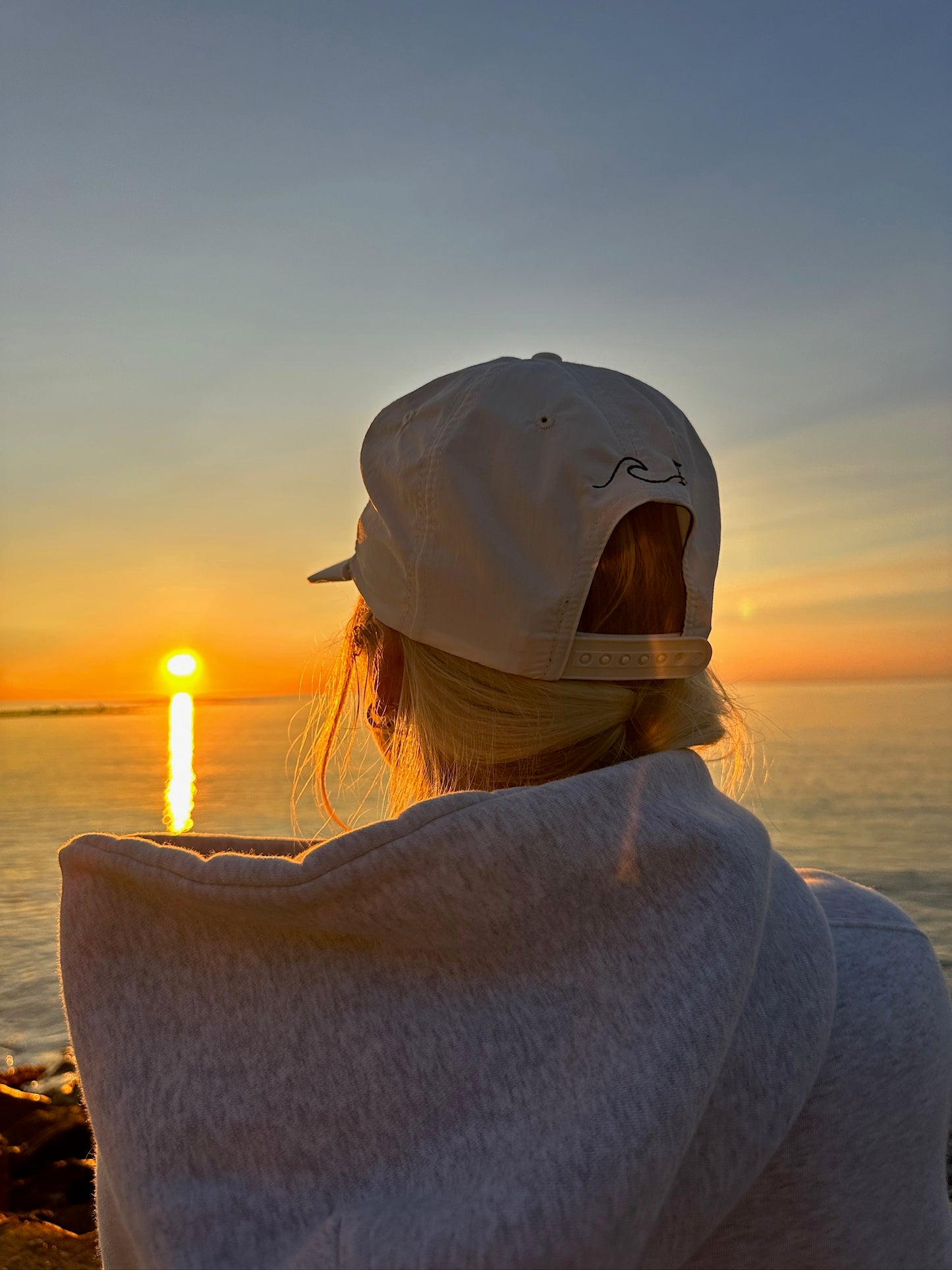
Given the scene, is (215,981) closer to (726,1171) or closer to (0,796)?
(726,1171)

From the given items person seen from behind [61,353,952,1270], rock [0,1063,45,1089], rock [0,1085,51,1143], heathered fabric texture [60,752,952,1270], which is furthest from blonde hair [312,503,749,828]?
rock [0,1063,45,1089]

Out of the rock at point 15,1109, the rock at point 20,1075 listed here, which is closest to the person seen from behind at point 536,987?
the rock at point 15,1109

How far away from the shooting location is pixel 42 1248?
4602 millimetres

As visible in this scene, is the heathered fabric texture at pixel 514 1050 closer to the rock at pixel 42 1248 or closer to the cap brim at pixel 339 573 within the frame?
the cap brim at pixel 339 573

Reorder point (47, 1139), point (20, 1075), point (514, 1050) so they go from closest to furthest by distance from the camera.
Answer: point (514, 1050)
point (47, 1139)
point (20, 1075)

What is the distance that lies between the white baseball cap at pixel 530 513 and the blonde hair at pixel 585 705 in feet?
0.09

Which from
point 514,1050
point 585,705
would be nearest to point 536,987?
point 514,1050

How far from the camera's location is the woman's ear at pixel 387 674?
134cm

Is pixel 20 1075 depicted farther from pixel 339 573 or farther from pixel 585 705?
pixel 585 705

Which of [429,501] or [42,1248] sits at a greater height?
[429,501]

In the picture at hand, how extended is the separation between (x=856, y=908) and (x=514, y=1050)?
1.59 ft

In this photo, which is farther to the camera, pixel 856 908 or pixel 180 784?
pixel 180 784

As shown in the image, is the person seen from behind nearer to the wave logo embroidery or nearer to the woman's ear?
the wave logo embroidery

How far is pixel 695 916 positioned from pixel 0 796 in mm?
24081
